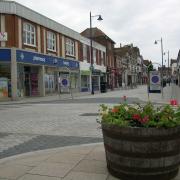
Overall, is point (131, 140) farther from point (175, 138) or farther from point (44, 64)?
point (44, 64)

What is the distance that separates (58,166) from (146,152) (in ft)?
5.71

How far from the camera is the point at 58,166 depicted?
5.84 meters

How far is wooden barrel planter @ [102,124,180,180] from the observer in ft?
15.5

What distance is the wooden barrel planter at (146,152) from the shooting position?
4727 millimetres

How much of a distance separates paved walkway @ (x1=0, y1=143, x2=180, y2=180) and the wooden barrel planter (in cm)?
35

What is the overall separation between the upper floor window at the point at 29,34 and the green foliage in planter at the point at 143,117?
26.2m

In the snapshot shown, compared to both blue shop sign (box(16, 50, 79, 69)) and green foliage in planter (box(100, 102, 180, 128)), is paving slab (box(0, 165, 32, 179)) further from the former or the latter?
blue shop sign (box(16, 50, 79, 69))

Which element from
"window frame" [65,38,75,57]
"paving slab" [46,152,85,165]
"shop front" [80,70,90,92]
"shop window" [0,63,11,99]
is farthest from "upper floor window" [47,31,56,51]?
"paving slab" [46,152,85,165]

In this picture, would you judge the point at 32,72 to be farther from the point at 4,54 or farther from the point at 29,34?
the point at 4,54

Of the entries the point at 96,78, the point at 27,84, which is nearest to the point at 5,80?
the point at 27,84

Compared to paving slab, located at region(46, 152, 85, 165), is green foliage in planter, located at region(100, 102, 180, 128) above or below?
above

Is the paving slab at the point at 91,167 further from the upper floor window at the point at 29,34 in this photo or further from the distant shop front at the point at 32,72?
the upper floor window at the point at 29,34

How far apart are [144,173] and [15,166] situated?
7.56 ft

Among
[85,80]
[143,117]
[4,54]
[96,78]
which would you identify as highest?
[4,54]
